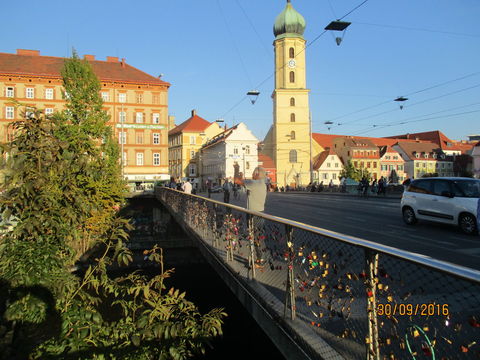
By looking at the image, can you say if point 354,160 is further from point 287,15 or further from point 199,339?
point 199,339

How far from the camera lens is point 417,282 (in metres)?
2.53

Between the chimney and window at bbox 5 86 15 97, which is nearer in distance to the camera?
window at bbox 5 86 15 97

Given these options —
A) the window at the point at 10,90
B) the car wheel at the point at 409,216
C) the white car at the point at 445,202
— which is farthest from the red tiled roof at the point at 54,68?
the white car at the point at 445,202

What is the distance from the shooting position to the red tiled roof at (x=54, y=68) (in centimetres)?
5969

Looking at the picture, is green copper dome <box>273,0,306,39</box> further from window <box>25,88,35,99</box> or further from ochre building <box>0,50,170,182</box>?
window <box>25,88,35,99</box>

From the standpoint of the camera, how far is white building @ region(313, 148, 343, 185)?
89625mm

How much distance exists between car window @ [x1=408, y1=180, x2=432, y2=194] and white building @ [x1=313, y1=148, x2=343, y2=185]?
7581 cm

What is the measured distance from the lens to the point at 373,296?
9.53 ft

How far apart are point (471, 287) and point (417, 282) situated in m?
0.48

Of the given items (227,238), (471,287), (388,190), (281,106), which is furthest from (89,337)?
(281,106)

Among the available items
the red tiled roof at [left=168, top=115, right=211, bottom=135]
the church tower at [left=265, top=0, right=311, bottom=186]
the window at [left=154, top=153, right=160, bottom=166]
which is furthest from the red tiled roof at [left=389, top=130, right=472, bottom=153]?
the window at [left=154, top=153, right=160, bottom=166]

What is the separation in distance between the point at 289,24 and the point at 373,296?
76.9m

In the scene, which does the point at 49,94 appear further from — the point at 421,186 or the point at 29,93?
the point at 421,186
